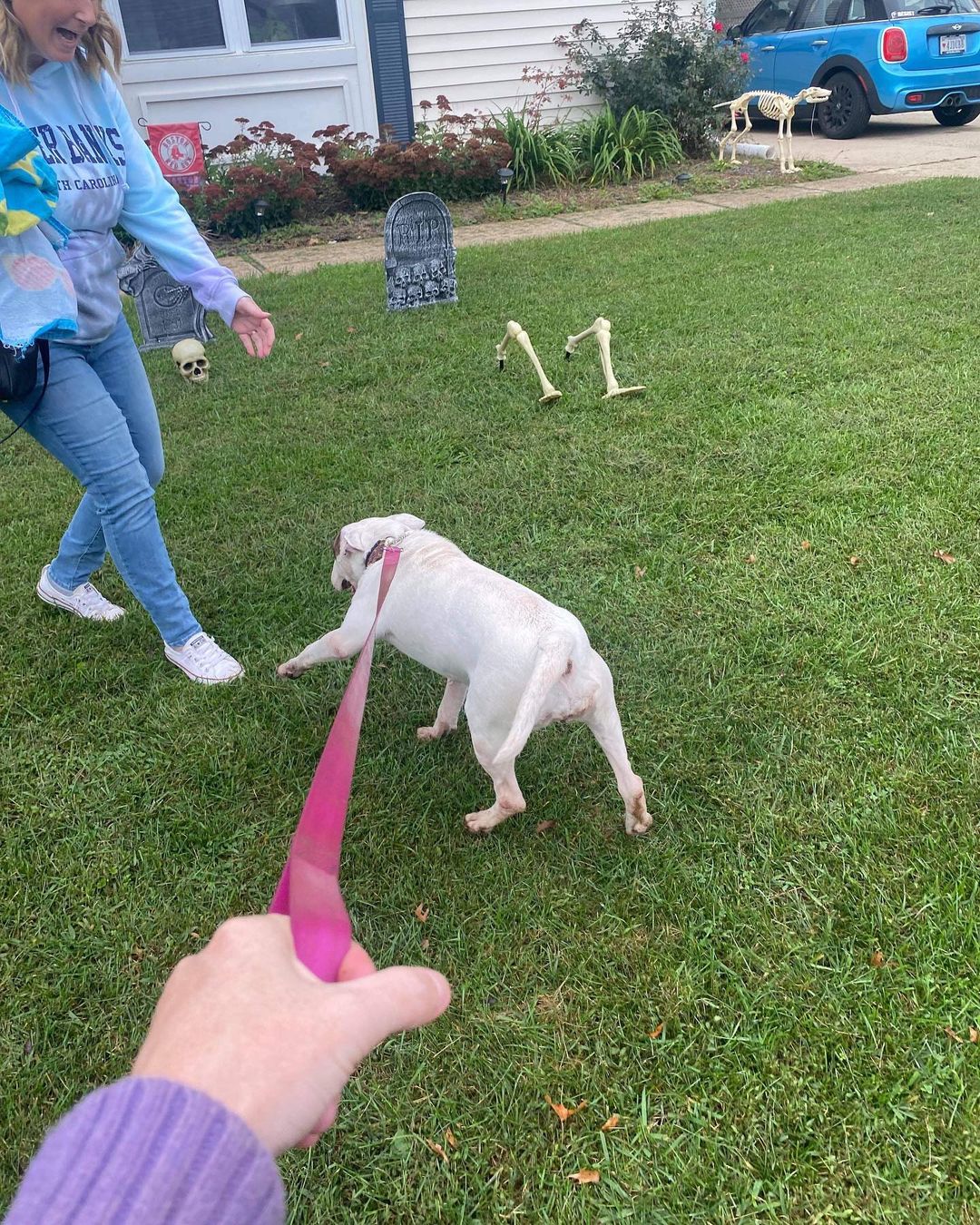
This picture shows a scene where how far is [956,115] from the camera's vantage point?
1426cm

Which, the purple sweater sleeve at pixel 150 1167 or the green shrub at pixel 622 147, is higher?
the green shrub at pixel 622 147

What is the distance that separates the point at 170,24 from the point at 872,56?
9518mm

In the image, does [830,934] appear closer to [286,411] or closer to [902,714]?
[902,714]

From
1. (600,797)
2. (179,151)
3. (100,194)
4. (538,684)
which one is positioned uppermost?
(179,151)

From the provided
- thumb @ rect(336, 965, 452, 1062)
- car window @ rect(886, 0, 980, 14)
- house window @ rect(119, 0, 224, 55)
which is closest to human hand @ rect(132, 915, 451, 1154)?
thumb @ rect(336, 965, 452, 1062)

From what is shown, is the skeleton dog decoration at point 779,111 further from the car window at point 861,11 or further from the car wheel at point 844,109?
the car window at point 861,11

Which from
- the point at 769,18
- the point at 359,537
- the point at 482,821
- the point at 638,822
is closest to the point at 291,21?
the point at 769,18

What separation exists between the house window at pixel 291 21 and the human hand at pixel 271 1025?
11957 millimetres

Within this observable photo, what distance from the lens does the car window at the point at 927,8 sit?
12.6 meters

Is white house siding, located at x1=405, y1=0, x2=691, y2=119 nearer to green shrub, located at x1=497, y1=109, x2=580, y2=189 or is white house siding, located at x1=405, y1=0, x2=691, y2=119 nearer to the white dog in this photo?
green shrub, located at x1=497, y1=109, x2=580, y2=189

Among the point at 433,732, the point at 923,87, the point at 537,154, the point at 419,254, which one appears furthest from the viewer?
the point at 923,87

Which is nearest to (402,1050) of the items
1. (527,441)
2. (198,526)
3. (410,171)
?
(198,526)

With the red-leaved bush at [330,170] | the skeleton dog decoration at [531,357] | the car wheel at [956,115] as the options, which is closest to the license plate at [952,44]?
the car wheel at [956,115]

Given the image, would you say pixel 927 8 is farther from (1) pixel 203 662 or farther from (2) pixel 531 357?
(1) pixel 203 662
